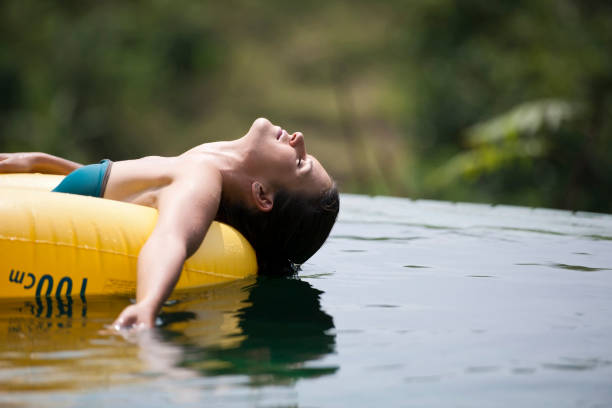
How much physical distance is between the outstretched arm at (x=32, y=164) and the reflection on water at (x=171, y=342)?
46.2 inches

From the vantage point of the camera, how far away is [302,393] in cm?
183

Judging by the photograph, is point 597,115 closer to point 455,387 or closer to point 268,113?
point 455,387

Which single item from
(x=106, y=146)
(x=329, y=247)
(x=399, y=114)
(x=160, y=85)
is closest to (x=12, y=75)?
(x=106, y=146)

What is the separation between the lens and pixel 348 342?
2277 millimetres

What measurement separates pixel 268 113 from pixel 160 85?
12.6ft

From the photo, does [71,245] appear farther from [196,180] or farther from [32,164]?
[32,164]

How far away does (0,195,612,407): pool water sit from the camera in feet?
6.01

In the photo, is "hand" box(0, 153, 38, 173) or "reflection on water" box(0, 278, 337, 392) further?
"hand" box(0, 153, 38, 173)

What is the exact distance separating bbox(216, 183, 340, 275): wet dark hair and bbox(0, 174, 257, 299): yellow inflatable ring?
31cm

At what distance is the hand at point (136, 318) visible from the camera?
227 cm

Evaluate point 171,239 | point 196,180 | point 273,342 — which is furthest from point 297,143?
point 273,342

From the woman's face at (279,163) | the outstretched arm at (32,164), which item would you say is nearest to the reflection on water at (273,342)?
the woman's face at (279,163)

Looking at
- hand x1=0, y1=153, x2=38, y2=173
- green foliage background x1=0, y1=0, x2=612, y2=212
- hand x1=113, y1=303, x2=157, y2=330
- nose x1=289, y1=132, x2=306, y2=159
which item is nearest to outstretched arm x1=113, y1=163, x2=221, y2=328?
hand x1=113, y1=303, x2=157, y2=330

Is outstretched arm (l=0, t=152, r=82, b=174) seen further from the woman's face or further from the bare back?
the woman's face
